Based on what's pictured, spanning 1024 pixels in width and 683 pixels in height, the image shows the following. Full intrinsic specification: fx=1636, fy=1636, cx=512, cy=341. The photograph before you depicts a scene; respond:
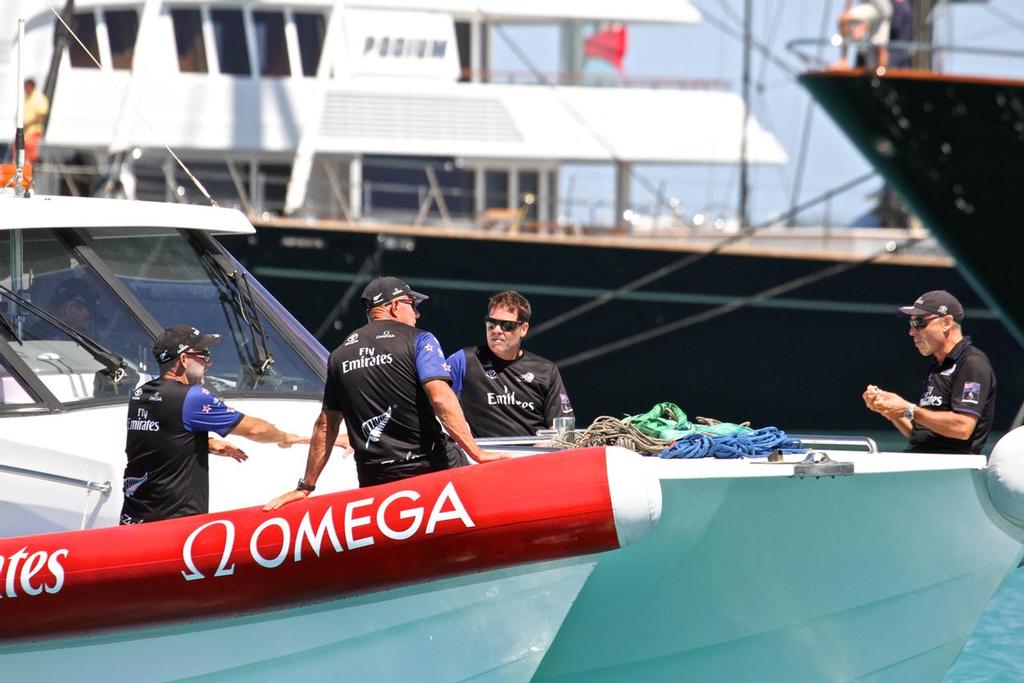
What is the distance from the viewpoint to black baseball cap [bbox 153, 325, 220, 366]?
20.9 ft

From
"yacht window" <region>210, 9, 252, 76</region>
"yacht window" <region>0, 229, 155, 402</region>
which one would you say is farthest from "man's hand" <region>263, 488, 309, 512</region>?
"yacht window" <region>210, 9, 252, 76</region>

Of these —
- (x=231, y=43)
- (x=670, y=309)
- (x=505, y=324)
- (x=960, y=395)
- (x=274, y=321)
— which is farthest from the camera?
(x=231, y=43)

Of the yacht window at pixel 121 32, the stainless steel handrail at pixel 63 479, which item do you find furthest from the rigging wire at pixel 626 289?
the stainless steel handrail at pixel 63 479

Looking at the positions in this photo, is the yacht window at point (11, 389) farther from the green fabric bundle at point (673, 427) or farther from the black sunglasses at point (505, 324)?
the green fabric bundle at point (673, 427)

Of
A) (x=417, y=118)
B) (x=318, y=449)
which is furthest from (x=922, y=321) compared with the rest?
(x=417, y=118)

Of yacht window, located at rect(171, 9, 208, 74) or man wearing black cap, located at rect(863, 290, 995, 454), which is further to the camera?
yacht window, located at rect(171, 9, 208, 74)

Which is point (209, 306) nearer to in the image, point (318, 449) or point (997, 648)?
point (318, 449)

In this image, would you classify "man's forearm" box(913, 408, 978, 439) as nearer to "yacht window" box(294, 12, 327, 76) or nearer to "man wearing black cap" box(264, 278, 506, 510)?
"man wearing black cap" box(264, 278, 506, 510)

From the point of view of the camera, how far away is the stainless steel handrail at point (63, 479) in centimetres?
663

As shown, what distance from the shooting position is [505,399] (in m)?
7.82

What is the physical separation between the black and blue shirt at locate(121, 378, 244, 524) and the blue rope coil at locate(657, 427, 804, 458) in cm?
176

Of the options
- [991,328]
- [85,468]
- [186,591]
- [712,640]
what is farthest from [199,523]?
[991,328]

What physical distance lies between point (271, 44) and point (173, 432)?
13.4m

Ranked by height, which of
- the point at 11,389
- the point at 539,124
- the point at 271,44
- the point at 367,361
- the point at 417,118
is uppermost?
the point at 367,361
